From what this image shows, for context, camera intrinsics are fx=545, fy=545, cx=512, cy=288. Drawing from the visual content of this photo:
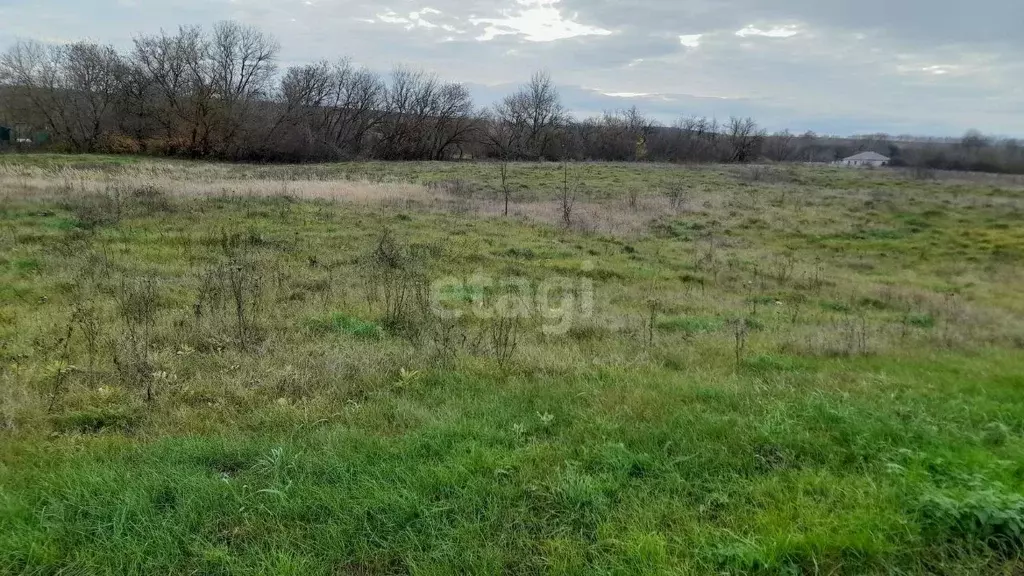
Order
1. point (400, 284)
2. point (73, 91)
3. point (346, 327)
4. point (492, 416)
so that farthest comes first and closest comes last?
point (73, 91) < point (400, 284) < point (346, 327) < point (492, 416)

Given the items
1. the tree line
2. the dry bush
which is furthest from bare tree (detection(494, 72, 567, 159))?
the dry bush

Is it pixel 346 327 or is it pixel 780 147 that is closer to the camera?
pixel 346 327

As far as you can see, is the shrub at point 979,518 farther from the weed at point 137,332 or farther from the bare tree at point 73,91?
the bare tree at point 73,91

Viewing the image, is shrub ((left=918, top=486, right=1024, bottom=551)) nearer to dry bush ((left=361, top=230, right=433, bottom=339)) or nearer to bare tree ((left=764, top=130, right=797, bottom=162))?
dry bush ((left=361, top=230, right=433, bottom=339))

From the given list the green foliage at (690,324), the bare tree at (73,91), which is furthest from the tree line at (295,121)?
the green foliage at (690,324)

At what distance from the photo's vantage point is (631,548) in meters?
2.69

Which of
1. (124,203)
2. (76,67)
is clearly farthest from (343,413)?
(76,67)

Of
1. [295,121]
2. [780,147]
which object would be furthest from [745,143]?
[295,121]

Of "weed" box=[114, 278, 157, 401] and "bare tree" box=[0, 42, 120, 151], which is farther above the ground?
"bare tree" box=[0, 42, 120, 151]

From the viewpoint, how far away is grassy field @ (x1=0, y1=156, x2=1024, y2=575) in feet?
8.95

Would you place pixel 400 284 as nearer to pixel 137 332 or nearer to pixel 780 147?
pixel 137 332

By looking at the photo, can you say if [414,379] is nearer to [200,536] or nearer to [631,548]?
[200,536]

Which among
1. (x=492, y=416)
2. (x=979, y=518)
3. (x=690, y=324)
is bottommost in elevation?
(x=690, y=324)

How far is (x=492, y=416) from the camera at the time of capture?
4.18 meters
